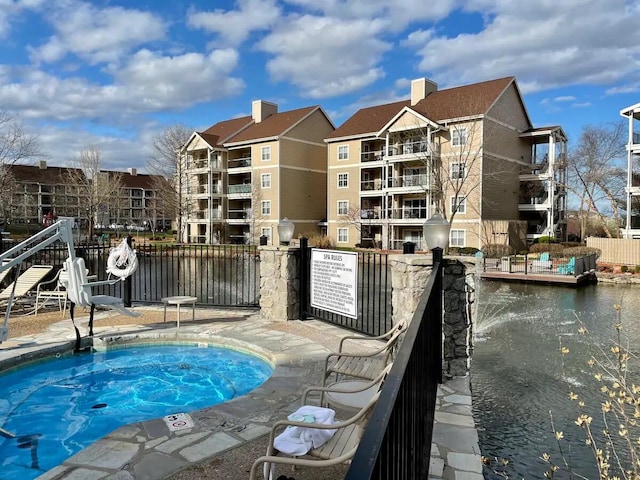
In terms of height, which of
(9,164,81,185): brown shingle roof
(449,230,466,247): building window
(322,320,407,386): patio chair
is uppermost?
(9,164,81,185): brown shingle roof

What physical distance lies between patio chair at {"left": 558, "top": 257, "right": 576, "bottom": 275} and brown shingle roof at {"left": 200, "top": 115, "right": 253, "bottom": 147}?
32.5 m

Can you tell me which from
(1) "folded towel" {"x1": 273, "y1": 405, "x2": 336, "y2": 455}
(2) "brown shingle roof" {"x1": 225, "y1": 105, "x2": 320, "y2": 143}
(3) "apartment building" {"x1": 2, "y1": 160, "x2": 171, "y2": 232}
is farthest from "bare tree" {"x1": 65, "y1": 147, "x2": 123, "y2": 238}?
(1) "folded towel" {"x1": 273, "y1": 405, "x2": 336, "y2": 455}

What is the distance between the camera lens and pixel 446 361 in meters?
5.70

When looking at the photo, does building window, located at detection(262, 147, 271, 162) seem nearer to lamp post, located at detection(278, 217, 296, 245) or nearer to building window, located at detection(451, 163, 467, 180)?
building window, located at detection(451, 163, 467, 180)

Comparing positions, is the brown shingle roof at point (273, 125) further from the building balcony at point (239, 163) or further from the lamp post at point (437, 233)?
the lamp post at point (437, 233)

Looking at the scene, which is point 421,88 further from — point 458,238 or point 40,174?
point 40,174

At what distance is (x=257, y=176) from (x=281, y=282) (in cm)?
3271

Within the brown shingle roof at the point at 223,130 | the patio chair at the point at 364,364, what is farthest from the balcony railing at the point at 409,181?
the patio chair at the point at 364,364

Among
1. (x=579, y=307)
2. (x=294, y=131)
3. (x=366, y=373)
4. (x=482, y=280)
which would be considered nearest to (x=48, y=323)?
(x=366, y=373)

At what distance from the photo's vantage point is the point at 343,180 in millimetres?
38250

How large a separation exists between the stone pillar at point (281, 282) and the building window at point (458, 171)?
24.5 metres

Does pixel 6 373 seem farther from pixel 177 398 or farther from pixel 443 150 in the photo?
pixel 443 150

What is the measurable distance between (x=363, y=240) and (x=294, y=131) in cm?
1195

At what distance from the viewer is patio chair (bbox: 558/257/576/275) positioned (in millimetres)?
20800
